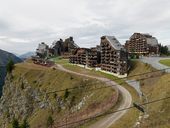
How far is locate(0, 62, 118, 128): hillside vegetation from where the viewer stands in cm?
10525

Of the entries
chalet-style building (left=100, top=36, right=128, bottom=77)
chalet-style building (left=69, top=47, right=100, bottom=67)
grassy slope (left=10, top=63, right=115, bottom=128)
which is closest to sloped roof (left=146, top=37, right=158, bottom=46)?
chalet-style building (left=69, top=47, right=100, bottom=67)

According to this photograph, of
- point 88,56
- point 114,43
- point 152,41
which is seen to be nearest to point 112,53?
point 114,43

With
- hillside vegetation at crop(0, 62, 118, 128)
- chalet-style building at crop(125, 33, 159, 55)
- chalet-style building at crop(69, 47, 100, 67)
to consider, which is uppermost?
chalet-style building at crop(125, 33, 159, 55)

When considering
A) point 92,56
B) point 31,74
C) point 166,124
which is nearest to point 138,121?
point 166,124

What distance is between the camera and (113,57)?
141875 mm

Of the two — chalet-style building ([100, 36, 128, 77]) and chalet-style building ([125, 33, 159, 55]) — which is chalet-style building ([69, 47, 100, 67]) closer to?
chalet-style building ([100, 36, 128, 77])

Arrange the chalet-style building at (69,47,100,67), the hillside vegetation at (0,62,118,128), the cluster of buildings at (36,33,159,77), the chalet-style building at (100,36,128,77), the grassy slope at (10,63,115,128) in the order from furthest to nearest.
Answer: the chalet-style building at (69,47,100,67) < the cluster of buildings at (36,33,159,77) < the chalet-style building at (100,36,128,77) < the grassy slope at (10,63,115,128) < the hillside vegetation at (0,62,118,128)

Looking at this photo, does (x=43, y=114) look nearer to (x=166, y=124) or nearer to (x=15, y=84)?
(x=15, y=84)

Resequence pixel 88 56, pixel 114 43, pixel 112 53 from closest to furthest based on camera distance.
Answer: pixel 112 53
pixel 114 43
pixel 88 56

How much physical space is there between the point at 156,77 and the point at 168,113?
36.7m

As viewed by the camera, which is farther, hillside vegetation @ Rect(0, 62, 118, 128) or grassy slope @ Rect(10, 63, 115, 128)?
grassy slope @ Rect(10, 63, 115, 128)

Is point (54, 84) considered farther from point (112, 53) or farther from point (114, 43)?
point (114, 43)

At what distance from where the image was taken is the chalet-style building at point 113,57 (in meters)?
133

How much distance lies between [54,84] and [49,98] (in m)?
9.60
